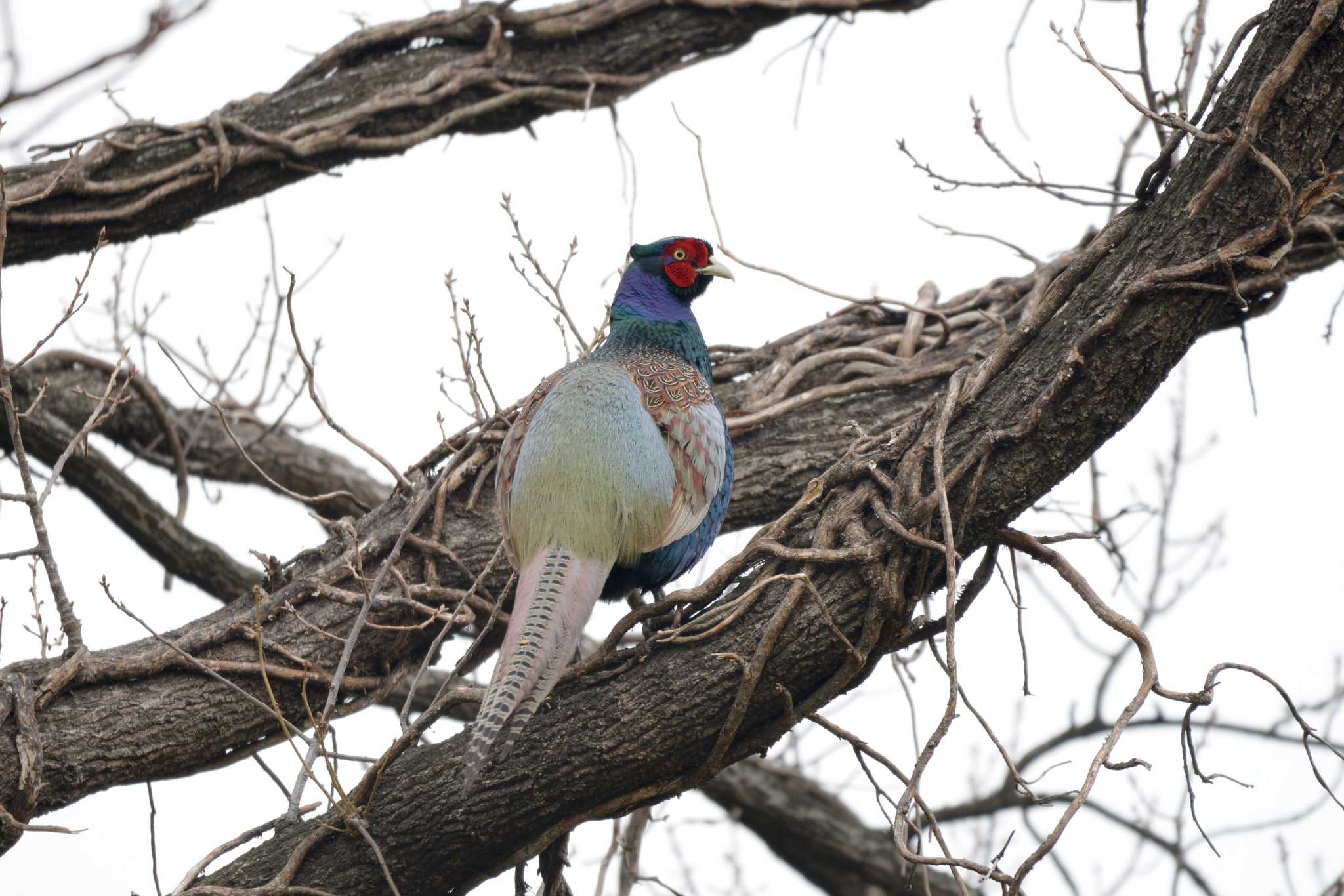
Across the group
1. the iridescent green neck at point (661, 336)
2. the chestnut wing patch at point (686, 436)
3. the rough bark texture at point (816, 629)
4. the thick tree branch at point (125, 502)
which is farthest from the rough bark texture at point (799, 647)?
the thick tree branch at point (125, 502)

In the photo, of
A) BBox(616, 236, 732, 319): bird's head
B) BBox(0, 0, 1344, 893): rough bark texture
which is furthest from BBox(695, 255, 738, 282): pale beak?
BBox(0, 0, 1344, 893): rough bark texture

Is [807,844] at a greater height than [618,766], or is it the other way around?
[807,844]

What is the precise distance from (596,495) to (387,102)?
190 cm

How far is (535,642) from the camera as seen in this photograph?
2992 mm

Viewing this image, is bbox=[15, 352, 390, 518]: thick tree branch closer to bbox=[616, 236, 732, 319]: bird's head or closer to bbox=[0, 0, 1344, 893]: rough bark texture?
bbox=[616, 236, 732, 319]: bird's head

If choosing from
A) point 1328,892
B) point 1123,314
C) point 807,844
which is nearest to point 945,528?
point 1123,314

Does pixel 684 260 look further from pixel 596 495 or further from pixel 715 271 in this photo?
pixel 596 495

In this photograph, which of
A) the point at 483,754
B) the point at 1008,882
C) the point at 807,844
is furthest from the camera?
A: the point at 807,844

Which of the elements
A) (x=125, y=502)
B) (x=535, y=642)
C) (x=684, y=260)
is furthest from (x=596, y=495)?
(x=125, y=502)

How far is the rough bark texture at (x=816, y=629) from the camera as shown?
281 centimetres

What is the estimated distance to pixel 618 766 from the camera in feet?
9.77

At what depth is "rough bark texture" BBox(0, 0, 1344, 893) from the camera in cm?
281

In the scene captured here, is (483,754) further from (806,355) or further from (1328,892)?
(1328,892)

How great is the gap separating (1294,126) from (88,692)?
10.2ft
